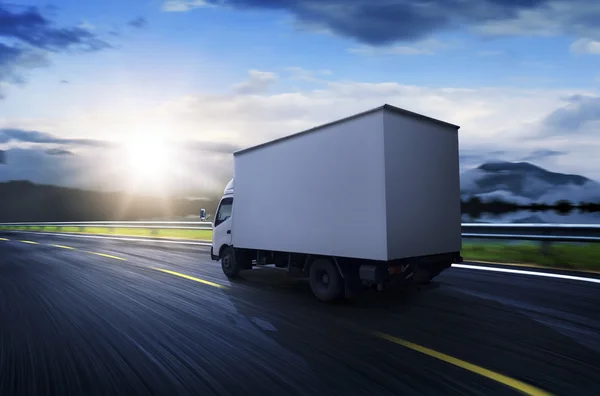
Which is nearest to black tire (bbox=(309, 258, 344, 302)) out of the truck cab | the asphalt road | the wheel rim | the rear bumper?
the asphalt road

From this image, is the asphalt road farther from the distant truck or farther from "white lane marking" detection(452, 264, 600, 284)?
the distant truck

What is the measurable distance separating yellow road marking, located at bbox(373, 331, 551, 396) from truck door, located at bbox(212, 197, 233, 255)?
597 centimetres

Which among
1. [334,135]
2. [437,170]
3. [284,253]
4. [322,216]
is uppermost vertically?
[334,135]

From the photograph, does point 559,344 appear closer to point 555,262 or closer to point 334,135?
point 334,135

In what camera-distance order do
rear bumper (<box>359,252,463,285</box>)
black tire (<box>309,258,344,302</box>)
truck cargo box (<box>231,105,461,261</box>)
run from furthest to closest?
black tire (<box>309,258,344,302</box>) < rear bumper (<box>359,252,463,285</box>) < truck cargo box (<box>231,105,461,261</box>)

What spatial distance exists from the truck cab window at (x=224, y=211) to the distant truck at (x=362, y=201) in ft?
5.65

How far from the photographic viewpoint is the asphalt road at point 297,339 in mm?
3910

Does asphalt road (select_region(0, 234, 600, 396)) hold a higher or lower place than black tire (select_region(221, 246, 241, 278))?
lower

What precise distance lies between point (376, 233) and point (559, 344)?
105 inches

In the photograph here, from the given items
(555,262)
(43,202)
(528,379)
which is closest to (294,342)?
(528,379)

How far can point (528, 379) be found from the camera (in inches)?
152

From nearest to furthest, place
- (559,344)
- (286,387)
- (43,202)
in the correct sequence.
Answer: (286,387) → (559,344) → (43,202)

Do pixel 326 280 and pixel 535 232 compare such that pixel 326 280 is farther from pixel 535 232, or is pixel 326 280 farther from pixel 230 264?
pixel 535 232

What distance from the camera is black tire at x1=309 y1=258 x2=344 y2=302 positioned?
23.5ft
